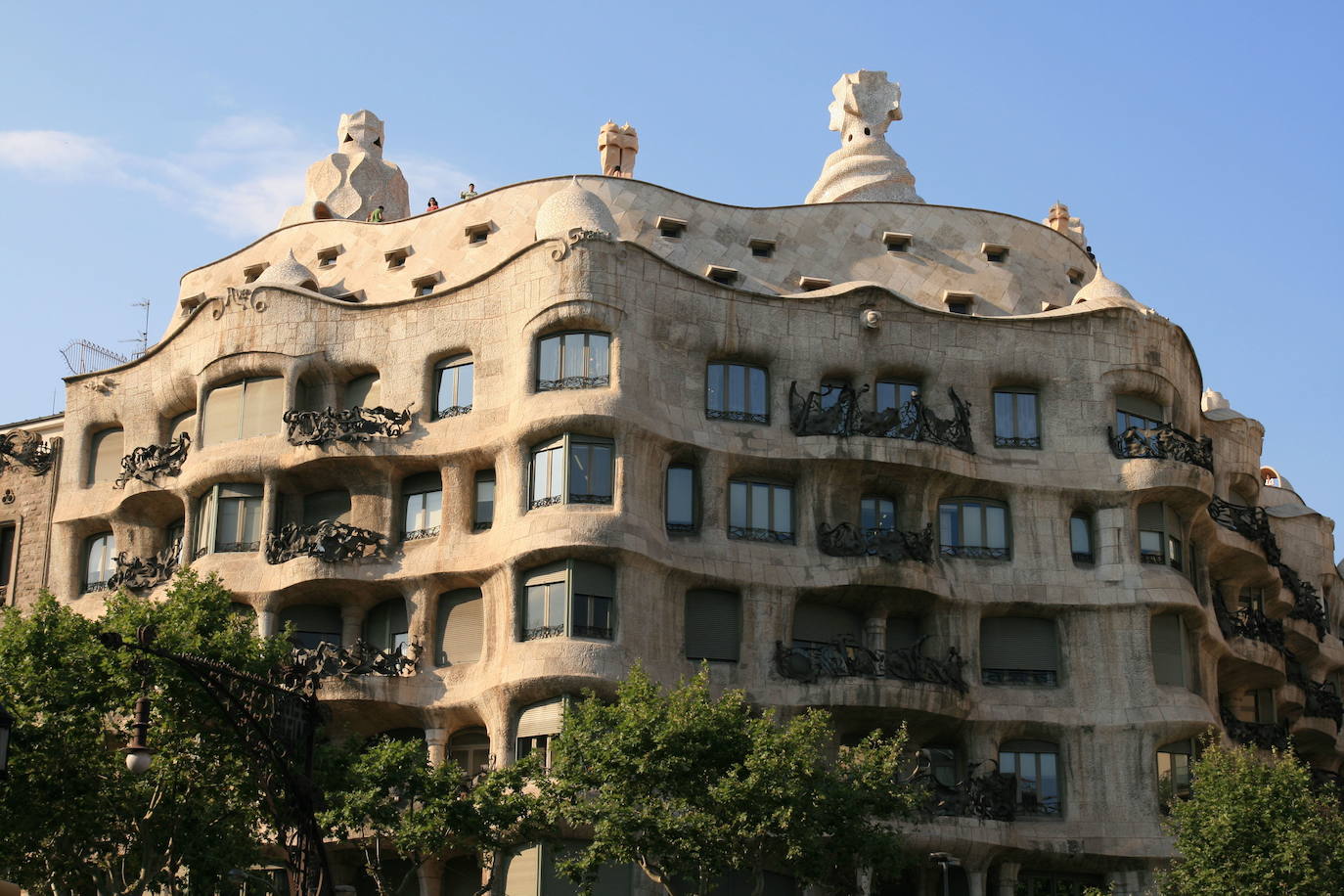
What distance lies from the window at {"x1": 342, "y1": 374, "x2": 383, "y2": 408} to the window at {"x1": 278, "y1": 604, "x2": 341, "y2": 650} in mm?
5064

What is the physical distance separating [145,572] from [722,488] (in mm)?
14517

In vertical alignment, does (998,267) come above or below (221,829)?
above

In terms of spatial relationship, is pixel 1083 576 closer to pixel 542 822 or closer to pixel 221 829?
pixel 542 822

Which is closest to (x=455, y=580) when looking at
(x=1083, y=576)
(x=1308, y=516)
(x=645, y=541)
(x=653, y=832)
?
(x=645, y=541)

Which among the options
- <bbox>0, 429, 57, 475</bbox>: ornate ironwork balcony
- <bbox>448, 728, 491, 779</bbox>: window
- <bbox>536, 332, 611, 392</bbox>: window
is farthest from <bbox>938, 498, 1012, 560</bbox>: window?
<bbox>0, 429, 57, 475</bbox>: ornate ironwork balcony

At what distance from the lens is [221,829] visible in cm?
3978

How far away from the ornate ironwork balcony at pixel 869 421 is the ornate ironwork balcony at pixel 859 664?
503 cm

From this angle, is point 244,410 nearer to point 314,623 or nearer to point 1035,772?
point 314,623

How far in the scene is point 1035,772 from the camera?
4872 centimetres

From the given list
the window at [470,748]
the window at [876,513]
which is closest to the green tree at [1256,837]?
the window at [876,513]

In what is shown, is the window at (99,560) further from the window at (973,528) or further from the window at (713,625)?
the window at (973,528)

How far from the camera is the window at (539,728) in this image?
146 feet

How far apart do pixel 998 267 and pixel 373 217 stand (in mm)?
17247

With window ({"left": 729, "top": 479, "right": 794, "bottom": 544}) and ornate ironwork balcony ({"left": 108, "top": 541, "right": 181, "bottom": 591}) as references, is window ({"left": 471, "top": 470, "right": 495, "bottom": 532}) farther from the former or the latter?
ornate ironwork balcony ({"left": 108, "top": 541, "right": 181, "bottom": 591})
